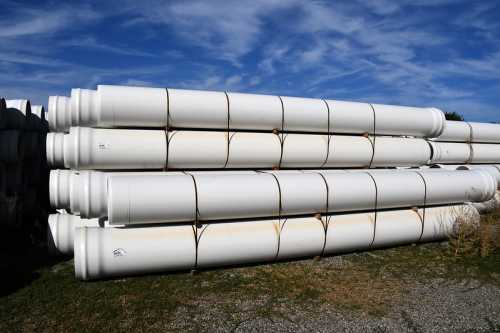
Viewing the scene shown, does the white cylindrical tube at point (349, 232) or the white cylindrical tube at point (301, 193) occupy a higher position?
the white cylindrical tube at point (301, 193)

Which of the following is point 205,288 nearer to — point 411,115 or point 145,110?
point 145,110

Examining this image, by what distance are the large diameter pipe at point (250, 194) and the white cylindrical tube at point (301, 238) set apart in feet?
0.73

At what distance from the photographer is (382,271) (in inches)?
280

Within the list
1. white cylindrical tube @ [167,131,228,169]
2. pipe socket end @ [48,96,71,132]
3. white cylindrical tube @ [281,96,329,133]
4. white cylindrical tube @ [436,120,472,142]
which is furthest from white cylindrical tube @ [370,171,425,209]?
pipe socket end @ [48,96,71,132]

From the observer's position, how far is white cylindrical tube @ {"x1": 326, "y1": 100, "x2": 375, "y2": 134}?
349 inches

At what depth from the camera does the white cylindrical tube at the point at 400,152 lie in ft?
30.8

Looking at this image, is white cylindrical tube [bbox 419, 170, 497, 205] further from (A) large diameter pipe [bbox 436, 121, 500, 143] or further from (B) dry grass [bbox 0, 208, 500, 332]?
(A) large diameter pipe [bbox 436, 121, 500, 143]

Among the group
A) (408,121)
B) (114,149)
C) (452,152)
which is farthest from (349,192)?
(452,152)

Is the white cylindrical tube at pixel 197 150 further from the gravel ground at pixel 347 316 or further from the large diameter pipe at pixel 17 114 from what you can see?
the large diameter pipe at pixel 17 114

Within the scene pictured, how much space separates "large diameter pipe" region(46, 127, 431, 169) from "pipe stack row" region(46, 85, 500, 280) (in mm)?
23

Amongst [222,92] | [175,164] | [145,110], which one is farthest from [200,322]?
[222,92]

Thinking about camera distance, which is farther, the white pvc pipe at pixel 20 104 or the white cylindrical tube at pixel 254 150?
the white pvc pipe at pixel 20 104

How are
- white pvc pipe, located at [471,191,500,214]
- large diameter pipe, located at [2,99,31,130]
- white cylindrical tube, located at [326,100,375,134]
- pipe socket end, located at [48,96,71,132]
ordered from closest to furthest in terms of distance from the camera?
pipe socket end, located at [48,96,71,132] < white cylindrical tube, located at [326,100,375,134] < large diameter pipe, located at [2,99,31,130] < white pvc pipe, located at [471,191,500,214]

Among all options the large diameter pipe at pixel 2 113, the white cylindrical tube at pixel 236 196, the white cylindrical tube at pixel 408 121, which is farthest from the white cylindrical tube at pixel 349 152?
the large diameter pipe at pixel 2 113
